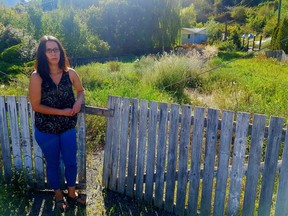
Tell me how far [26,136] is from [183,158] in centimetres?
Answer: 196

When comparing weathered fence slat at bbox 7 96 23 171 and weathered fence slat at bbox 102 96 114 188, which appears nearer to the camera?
weathered fence slat at bbox 102 96 114 188

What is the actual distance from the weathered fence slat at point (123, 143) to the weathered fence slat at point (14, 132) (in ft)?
4.31

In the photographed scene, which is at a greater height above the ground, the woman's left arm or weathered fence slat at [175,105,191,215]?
the woman's left arm

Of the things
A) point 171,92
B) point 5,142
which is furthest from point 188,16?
point 5,142

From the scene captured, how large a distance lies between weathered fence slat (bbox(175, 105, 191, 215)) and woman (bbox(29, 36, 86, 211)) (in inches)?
45.0

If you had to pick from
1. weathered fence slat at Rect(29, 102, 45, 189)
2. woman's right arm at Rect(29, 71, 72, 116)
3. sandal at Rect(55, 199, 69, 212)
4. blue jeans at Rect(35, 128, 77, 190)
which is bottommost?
sandal at Rect(55, 199, 69, 212)

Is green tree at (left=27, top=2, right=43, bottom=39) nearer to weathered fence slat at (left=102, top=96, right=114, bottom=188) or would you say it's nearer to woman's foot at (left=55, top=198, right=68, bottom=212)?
weathered fence slat at (left=102, top=96, right=114, bottom=188)

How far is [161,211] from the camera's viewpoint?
3297mm

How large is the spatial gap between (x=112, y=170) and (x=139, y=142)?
57cm

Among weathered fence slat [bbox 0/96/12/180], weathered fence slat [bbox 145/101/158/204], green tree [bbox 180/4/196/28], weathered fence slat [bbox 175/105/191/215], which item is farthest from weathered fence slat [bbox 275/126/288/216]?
green tree [bbox 180/4/196/28]

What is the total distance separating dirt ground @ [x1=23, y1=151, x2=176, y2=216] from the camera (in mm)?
3191

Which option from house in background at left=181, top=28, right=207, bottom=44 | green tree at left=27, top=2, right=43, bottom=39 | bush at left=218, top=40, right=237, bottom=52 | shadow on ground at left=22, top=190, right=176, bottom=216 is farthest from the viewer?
house in background at left=181, top=28, right=207, bottom=44

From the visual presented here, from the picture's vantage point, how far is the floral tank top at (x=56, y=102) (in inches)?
113

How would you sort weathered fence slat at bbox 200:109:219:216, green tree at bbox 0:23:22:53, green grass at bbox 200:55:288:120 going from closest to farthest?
1. weathered fence slat at bbox 200:109:219:216
2. green grass at bbox 200:55:288:120
3. green tree at bbox 0:23:22:53
